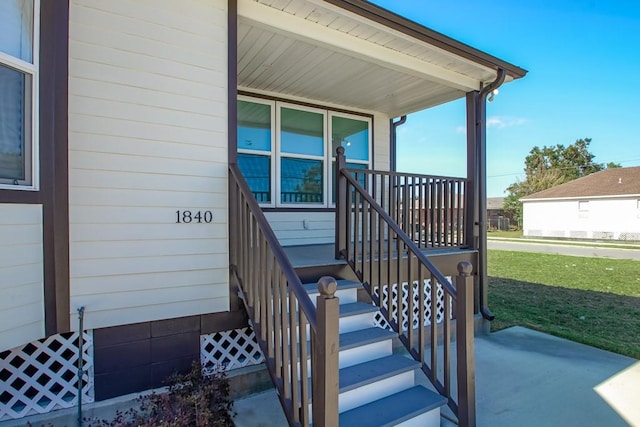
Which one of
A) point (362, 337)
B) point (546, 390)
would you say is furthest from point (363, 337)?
point (546, 390)

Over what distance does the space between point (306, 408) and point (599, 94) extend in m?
36.8

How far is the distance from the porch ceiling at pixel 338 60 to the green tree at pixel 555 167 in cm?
3639

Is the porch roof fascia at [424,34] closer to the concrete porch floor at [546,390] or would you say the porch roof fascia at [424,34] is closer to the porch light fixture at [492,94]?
the porch light fixture at [492,94]

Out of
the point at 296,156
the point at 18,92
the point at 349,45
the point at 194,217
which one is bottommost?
the point at 194,217

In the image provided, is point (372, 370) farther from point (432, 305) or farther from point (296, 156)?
point (296, 156)

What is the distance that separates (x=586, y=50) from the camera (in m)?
17.5

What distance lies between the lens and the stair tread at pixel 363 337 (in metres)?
2.62

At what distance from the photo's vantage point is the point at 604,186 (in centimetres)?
2253

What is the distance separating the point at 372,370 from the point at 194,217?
6.12 ft

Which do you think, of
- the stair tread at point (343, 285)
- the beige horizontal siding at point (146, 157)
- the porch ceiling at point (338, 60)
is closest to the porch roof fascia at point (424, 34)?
the porch ceiling at point (338, 60)

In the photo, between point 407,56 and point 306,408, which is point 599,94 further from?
point 306,408

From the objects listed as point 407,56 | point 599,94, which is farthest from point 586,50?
point 407,56

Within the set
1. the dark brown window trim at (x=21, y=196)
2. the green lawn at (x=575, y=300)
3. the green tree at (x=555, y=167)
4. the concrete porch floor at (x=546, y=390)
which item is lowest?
the green lawn at (x=575, y=300)

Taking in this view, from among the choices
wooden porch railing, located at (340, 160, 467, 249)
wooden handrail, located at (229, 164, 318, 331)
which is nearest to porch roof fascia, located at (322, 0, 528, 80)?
wooden porch railing, located at (340, 160, 467, 249)
